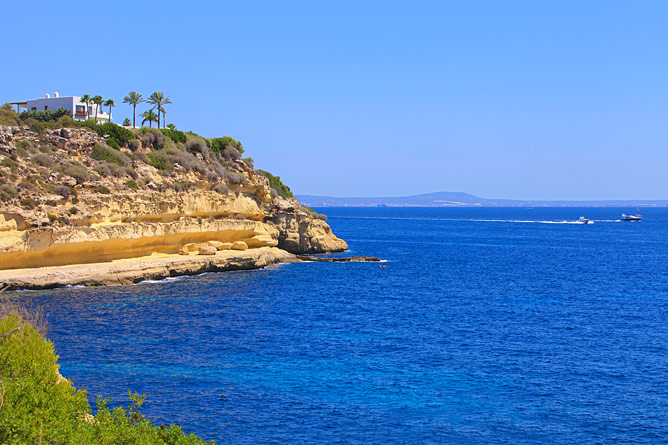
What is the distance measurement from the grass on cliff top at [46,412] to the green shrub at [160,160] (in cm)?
4096

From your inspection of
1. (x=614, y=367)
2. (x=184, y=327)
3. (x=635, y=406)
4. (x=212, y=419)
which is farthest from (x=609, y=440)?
(x=184, y=327)

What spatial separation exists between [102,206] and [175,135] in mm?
18225

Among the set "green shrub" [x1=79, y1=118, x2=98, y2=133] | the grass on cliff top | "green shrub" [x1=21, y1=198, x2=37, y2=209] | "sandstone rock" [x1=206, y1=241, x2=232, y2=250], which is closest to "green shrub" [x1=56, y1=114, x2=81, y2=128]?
"green shrub" [x1=79, y1=118, x2=98, y2=133]

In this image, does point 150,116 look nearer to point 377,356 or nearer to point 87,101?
point 87,101

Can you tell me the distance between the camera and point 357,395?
907 inches

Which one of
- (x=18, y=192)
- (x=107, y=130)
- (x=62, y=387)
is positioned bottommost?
(x=62, y=387)

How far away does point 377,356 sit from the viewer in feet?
92.5

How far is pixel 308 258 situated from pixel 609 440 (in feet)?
160

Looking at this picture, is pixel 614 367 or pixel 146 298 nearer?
pixel 614 367

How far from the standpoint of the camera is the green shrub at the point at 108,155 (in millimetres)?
54444

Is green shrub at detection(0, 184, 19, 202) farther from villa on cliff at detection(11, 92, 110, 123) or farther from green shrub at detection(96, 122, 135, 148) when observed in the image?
villa on cliff at detection(11, 92, 110, 123)

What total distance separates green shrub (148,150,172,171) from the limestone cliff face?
31.2 inches

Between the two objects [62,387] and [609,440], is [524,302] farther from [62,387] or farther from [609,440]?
[62,387]

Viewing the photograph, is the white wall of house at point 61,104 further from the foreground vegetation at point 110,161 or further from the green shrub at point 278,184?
the green shrub at point 278,184
